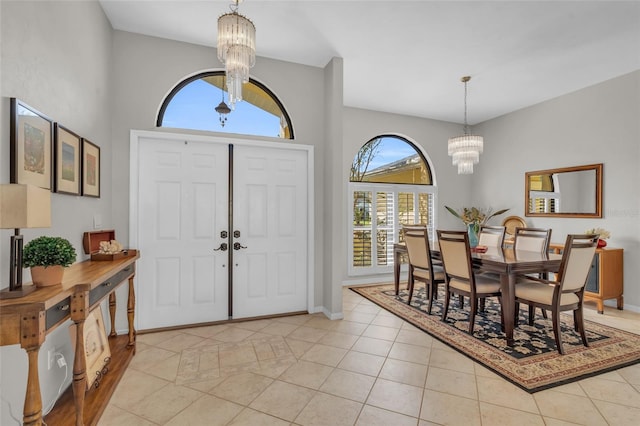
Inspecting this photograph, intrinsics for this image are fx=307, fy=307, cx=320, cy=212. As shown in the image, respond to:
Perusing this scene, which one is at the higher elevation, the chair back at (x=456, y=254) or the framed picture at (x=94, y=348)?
the chair back at (x=456, y=254)

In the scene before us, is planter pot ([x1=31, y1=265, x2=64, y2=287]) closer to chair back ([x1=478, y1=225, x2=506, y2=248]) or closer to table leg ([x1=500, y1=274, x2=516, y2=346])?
table leg ([x1=500, y1=274, x2=516, y2=346])

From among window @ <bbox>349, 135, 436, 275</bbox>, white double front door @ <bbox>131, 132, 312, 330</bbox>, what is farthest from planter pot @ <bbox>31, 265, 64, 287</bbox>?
window @ <bbox>349, 135, 436, 275</bbox>

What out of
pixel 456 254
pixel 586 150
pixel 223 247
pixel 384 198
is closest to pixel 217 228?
pixel 223 247

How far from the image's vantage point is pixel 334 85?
3.70m

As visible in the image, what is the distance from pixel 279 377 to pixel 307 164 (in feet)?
Result: 7.90

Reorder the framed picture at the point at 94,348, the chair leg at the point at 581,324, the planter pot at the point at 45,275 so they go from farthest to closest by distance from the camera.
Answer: the chair leg at the point at 581,324 → the framed picture at the point at 94,348 → the planter pot at the point at 45,275

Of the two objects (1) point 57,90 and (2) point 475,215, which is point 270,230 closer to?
(1) point 57,90

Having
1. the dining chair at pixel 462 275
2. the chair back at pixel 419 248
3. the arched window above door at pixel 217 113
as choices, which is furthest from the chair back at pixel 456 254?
the arched window above door at pixel 217 113

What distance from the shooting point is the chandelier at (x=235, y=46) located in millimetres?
2260

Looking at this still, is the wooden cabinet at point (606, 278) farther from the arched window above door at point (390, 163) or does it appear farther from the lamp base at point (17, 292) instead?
the lamp base at point (17, 292)

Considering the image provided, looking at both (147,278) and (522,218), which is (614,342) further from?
(147,278)

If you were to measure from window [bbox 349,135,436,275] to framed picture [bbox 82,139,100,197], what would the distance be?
3.74m

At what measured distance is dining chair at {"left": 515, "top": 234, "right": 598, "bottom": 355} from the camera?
107 inches

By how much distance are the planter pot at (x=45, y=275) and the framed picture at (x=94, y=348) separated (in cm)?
64
